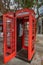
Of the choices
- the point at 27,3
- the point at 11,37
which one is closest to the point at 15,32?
the point at 11,37

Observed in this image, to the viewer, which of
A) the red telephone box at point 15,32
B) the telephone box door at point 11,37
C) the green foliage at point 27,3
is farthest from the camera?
the green foliage at point 27,3

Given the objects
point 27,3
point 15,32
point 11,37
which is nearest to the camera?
point 11,37

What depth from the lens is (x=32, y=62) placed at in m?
7.55

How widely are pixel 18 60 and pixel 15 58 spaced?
35 cm

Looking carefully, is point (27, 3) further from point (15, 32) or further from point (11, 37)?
point (11, 37)

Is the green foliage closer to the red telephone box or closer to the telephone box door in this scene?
the red telephone box

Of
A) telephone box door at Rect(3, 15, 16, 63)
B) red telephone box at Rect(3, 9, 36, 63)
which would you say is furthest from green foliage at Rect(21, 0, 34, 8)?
telephone box door at Rect(3, 15, 16, 63)

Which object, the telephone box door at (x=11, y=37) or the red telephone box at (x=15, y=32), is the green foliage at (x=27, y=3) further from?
the telephone box door at (x=11, y=37)

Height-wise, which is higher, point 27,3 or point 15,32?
point 27,3

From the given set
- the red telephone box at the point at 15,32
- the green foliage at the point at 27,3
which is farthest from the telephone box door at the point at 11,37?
the green foliage at the point at 27,3

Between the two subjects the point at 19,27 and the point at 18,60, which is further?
the point at 19,27

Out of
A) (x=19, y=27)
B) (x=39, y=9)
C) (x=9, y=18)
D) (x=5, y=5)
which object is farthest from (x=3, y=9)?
(x=9, y=18)

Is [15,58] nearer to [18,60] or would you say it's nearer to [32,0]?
[18,60]

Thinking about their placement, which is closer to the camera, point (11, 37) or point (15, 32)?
point (11, 37)
